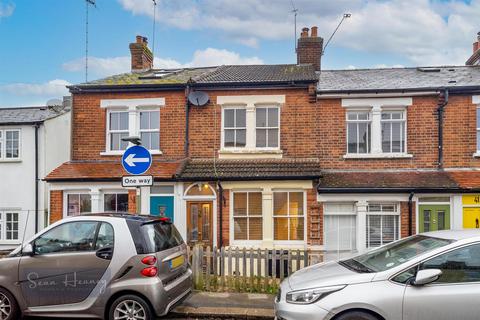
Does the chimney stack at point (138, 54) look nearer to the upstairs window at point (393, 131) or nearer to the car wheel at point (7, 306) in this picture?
the upstairs window at point (393, 131)

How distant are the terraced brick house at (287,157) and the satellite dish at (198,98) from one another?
0.64 ft

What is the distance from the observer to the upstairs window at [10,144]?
544 inches

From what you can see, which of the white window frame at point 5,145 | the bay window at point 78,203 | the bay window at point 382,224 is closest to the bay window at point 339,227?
the bay window at point 382,224

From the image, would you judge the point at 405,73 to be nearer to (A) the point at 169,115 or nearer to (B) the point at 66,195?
(A) the point at 169,115

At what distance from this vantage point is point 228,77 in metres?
12.0

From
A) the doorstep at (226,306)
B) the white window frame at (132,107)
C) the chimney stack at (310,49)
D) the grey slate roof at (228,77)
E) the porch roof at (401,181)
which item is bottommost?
the doorstep at (226,306)

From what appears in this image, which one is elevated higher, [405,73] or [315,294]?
[405,73]

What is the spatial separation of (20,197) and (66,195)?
401cm

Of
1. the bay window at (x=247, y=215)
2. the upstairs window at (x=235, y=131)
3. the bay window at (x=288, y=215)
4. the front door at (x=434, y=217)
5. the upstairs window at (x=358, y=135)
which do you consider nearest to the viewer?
the front door at (x=434, y=217)

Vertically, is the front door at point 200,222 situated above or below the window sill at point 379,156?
below

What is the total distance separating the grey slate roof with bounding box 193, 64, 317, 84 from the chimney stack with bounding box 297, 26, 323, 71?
45cm

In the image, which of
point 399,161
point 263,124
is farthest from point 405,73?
point 263,124

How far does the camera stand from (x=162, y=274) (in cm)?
517

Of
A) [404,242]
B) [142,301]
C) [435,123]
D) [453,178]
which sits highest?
[435,123]
